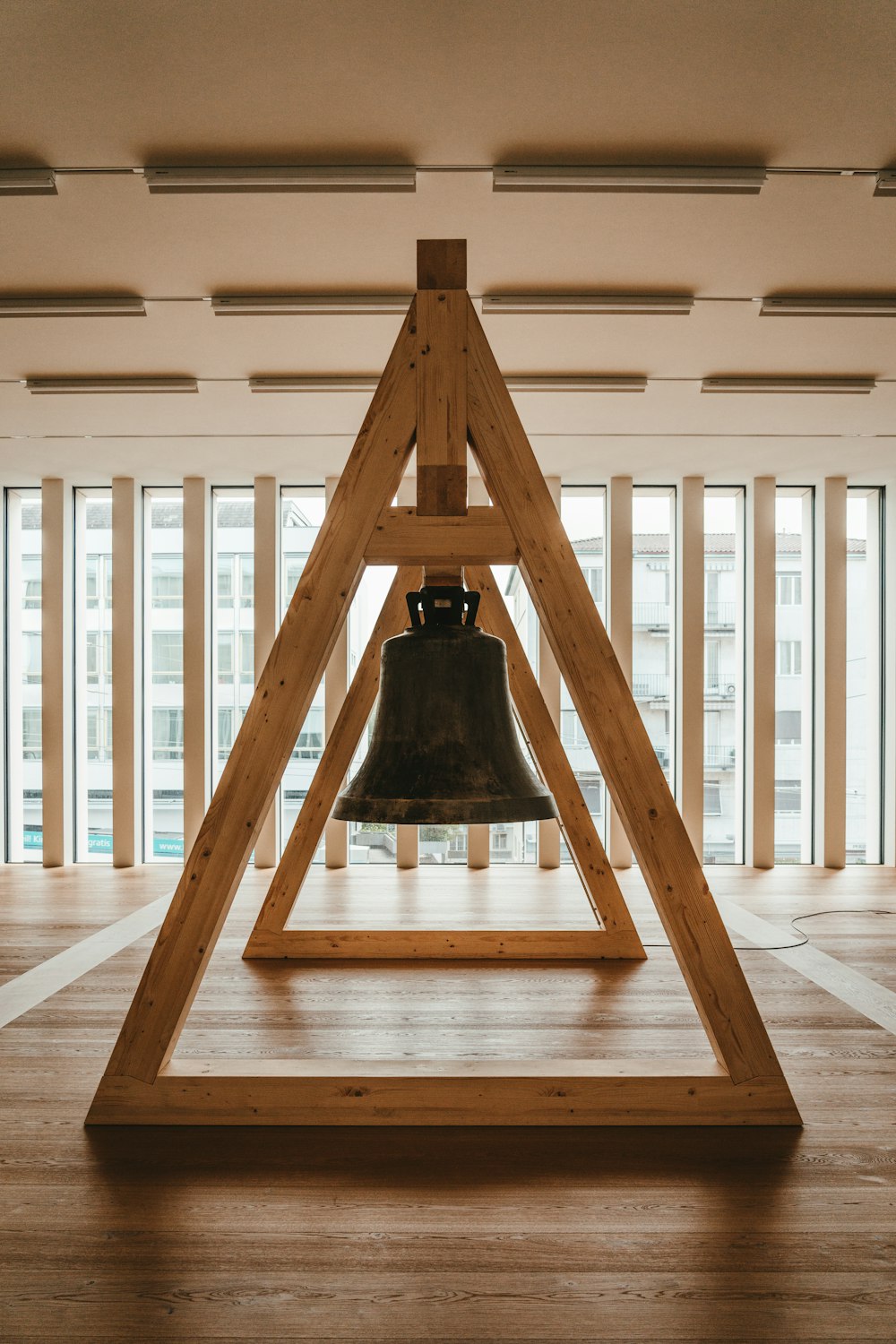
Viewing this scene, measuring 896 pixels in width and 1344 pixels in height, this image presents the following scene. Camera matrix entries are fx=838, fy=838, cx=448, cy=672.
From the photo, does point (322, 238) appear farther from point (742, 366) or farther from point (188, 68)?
point (742, 366)

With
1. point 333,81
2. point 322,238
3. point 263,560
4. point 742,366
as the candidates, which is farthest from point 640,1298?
point 263,560

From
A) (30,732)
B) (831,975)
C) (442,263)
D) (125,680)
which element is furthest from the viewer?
(30,732)

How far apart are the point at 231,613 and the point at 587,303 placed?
4408 mm

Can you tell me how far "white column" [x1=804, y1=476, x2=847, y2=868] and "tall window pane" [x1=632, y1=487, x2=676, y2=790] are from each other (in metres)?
1.27

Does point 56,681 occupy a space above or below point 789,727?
above

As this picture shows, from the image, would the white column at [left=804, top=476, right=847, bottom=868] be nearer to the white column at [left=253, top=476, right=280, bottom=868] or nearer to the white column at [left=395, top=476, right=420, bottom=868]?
the white column at [left=395, top=476, right=420, bottom=868]

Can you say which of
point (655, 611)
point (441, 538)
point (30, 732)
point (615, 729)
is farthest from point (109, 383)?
point (655, 611)

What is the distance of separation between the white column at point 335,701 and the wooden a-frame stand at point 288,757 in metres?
4.53

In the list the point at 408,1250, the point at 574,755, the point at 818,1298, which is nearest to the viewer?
the point at 818,1298

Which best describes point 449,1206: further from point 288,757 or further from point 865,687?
point 865,687

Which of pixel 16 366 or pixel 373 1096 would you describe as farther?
pixel 16 366

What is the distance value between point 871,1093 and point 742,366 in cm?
389

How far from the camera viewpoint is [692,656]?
713 cm

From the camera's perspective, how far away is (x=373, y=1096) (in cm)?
235
